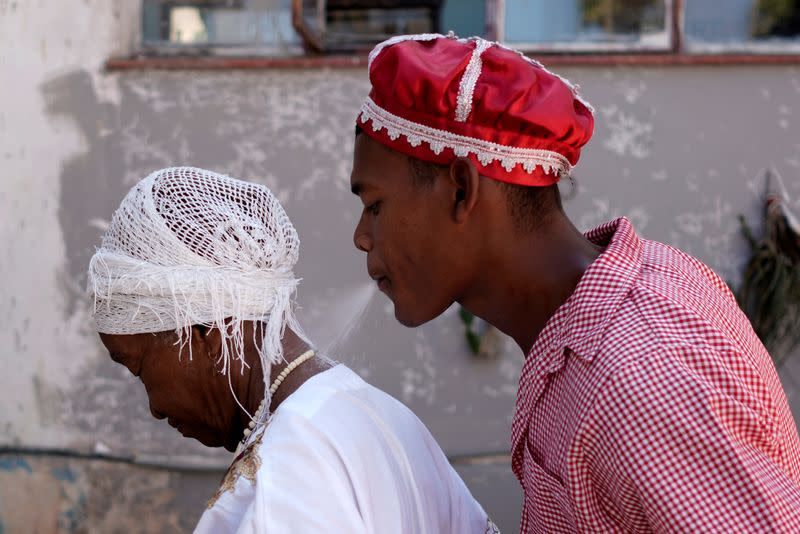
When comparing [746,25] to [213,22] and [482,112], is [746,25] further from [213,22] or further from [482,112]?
[482,112]

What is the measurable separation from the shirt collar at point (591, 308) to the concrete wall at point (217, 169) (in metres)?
3.28

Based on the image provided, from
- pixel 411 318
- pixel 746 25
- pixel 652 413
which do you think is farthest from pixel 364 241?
pixel 746 25

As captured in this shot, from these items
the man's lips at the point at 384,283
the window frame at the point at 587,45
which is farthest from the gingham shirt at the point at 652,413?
the window frame at the point at 587,45

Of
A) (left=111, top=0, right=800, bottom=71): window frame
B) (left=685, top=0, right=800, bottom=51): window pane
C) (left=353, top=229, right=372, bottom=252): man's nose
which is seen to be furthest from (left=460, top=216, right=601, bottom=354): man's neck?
(left=685, top=0, right=800, bottom=51): window pane

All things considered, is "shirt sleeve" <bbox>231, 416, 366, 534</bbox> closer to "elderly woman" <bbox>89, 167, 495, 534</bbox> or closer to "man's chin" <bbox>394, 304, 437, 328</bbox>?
"elderly woman" <bbox>89, 167, 495, 534</bbox>

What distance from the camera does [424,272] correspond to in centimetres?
180

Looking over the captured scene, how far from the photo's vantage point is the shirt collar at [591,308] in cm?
161

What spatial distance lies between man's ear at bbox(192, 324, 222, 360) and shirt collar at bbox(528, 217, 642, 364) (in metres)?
0.71

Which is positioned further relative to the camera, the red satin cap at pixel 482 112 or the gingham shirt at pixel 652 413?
the red satin cap at pixel 482 112

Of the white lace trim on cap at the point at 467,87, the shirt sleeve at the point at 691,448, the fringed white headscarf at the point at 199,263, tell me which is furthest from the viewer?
the fringed white headscarf at the point at 199,263

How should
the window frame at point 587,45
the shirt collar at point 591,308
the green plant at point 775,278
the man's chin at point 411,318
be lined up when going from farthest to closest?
the window frame at point 587,45 → the green plant at point 775,278 → the man's chin at point 411,318 → the shirt collar at point 591,308

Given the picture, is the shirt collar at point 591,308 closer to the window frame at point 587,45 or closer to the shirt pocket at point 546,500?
the shirt pocket at point 546,500

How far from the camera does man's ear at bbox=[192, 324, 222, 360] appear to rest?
2.13m

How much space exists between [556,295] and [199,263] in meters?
0.76
